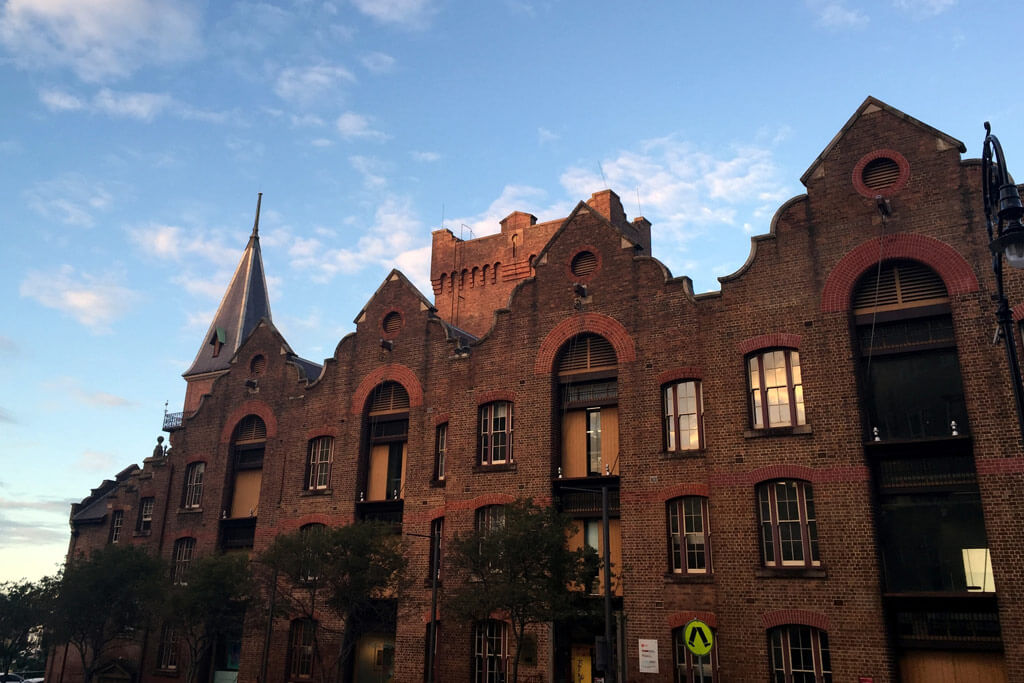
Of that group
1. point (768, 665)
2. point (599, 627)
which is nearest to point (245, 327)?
point (599, 627)

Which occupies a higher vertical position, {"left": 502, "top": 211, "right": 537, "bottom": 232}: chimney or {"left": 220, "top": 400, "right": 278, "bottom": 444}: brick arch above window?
{"left": 502, "top": 211, "right": 537, "bottom": 232}: chimney

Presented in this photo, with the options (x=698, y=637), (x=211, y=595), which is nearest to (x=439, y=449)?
(x=211, y=595)

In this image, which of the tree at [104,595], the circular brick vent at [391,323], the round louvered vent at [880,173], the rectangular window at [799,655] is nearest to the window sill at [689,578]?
the rectangular window at [799,655]

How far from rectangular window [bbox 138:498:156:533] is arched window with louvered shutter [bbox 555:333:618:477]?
22.9m

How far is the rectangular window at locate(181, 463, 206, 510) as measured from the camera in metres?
38.6

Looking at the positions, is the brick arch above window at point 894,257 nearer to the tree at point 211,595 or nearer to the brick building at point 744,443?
the brick building at point 744,443

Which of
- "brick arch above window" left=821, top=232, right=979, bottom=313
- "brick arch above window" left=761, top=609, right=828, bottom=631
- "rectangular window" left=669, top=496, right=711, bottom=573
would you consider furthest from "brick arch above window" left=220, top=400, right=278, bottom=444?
"brick arch above window" left=821, top=232, right=979, bottom=313

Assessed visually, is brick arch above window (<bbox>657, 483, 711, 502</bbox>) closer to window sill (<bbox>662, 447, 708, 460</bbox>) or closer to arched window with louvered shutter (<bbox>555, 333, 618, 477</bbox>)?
window sill (<bbox>662, 447, 708, 460</bbox>)

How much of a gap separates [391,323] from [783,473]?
17738 mm

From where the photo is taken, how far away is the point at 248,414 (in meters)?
37.8

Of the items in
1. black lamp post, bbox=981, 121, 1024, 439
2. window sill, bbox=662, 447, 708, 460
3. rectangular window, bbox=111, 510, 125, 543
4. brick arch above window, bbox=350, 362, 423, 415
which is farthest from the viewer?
rectangular window, bbox=111, 510, 125, 543

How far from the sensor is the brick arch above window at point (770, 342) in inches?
958

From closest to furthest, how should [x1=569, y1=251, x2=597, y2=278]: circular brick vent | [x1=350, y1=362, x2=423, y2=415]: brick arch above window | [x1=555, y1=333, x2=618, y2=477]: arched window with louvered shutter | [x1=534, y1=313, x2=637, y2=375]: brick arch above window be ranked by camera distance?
[x1=534, y1=313, x2=637, y2=375]: brick arch above window
[x1=555, y1=333, x2=618, y2=477]: arched window with louvered shutter
[x1=569, y1=251, x2=597, y2=278]: circular brick vent
[x1=350, y1=362, x2=423, y2=415]: brick arch above window

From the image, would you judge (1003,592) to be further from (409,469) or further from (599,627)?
(409,469)
